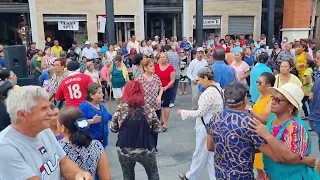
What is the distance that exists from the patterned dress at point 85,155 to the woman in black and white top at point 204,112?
145 centimetres

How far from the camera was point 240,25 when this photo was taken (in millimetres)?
21984

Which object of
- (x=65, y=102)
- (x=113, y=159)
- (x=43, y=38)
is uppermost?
(x=43, y=38)

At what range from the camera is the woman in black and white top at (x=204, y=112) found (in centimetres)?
380

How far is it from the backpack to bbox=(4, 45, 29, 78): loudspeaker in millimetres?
3340

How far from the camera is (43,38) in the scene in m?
17.5

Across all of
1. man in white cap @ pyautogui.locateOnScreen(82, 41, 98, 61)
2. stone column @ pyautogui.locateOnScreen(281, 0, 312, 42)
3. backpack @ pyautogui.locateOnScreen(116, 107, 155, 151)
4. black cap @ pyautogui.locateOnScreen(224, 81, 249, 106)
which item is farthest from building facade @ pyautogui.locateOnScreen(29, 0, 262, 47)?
black cap @ pyautogui.locateOnScreen(224, 81, 249, 106)

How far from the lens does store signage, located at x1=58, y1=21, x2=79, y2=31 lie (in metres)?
17.8

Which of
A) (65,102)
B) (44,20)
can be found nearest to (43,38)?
(44,20)

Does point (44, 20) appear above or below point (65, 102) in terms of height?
above

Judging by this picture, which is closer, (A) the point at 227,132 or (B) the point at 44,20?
(A) the point at 227,132

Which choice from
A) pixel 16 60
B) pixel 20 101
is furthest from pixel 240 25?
pixel 20 101

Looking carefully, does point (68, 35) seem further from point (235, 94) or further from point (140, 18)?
point (235, 94)

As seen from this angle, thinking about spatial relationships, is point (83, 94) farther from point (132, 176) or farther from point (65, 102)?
point (132, 176)

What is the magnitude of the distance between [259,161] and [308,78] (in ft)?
11.5
